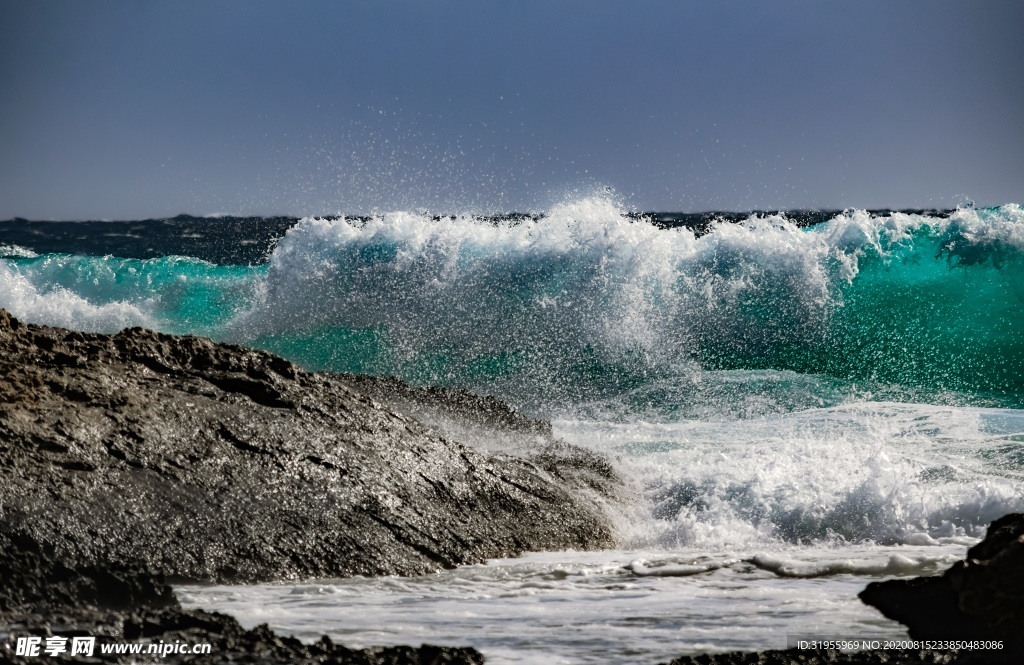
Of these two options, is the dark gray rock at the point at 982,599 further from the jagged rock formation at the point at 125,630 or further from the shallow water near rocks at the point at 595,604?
the jagged rock formation at the point at 125,630

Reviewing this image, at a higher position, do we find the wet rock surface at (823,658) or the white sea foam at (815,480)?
the wet rock surface at (823,658)

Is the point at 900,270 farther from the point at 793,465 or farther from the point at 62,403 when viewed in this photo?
the point at 62,403

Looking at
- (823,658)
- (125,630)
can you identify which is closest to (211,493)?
(125,630)

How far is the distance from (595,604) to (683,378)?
742 cm

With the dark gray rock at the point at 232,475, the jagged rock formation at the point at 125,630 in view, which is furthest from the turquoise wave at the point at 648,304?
the jagged rock formation at the point at 125,630

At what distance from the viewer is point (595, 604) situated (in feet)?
12.7

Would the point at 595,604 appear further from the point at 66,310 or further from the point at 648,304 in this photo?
the point at 66,310

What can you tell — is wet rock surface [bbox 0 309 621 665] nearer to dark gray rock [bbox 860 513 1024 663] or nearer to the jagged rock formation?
the jagged rock formation

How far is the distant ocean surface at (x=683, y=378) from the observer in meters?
3.77

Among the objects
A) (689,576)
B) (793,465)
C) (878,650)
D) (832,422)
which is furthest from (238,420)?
(832,422)

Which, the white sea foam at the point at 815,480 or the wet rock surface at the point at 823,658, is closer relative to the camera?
the wet rock surface at the point at 823,658

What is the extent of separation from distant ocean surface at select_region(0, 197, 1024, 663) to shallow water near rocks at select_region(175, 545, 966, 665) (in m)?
0.02

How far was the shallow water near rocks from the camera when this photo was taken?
3324 millimetres

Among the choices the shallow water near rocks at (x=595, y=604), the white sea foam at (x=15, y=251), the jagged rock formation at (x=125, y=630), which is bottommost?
the shallow water near rocks at (x=595, y=604)
